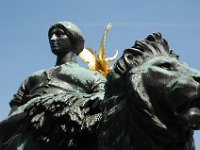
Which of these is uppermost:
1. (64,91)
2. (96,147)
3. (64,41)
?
(64,41)

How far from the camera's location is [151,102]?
131 inches

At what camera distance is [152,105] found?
3.32 metres

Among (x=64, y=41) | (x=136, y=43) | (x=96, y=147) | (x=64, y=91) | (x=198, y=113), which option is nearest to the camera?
(x=198, y=113)

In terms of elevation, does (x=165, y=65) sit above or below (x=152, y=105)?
above

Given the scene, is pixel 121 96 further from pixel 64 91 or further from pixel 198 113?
pixel 64 91

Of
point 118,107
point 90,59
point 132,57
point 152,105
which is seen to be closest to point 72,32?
point 132,57

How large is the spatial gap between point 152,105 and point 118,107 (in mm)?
235

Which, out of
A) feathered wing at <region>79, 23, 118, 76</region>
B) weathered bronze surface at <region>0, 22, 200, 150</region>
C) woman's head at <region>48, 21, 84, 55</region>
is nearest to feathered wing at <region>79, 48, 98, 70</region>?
feathered wing at <region>79, 23, 118, 76</region>

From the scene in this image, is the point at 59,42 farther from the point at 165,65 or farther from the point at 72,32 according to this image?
the point at 165,65

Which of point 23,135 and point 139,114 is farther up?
point 139,114

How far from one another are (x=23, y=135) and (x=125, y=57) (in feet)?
4.01

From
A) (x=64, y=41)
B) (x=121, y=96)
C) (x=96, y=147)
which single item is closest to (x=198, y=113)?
(x=121, y=96)

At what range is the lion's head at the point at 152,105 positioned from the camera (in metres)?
3.23

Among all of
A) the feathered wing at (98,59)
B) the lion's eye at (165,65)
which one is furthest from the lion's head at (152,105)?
the feathered wing at (98,59)
